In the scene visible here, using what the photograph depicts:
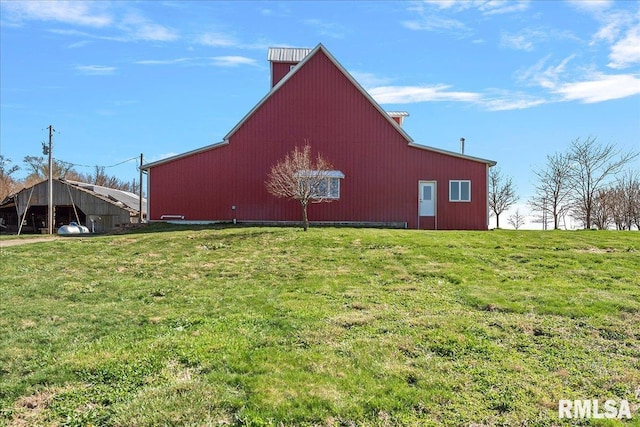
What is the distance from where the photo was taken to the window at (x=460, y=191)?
21.5 metres

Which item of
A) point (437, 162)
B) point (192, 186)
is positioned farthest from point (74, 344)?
point (437, 162)

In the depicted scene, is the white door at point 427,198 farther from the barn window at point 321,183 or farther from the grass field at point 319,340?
the grass field at point 319,340

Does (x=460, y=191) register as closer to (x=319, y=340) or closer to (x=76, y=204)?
(x=319, y=340)

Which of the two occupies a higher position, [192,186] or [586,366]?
[192,186]

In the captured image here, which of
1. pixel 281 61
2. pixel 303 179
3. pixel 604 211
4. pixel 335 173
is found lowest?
pixel 604 211

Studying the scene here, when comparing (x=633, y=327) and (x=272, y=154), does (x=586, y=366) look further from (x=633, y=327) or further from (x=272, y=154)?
(x=272, y=154)

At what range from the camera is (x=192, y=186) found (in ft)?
71.5

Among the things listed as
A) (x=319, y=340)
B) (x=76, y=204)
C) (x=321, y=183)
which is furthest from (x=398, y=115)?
(x=76, y=204)

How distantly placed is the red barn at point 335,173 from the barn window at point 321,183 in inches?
3.1

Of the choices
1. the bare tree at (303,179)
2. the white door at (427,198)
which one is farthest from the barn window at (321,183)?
the white door at (427,198)

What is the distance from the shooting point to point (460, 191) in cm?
2150

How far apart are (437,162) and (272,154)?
7940 millimetres

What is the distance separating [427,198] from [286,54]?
12371 mm

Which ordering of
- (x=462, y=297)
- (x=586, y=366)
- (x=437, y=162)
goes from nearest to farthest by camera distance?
1. (x=586, y=366)
2. (x=462, y=297)
3. (x=437, y=162)
